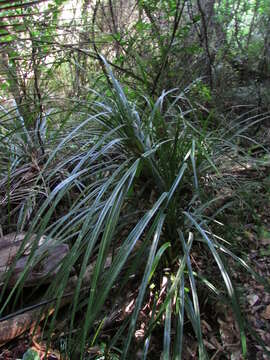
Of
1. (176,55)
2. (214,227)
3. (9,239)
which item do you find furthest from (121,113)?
(176,55)

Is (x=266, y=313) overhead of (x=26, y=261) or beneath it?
beneath

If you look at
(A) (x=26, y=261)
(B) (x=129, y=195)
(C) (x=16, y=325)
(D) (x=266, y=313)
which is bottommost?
(D) (x=266, y=313)

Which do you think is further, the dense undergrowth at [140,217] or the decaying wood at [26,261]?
the decaying wood at [26,261]

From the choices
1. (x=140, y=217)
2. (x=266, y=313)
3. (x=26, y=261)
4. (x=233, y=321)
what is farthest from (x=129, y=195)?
(x=266, y=313)

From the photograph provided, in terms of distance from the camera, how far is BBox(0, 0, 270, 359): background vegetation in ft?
3.63

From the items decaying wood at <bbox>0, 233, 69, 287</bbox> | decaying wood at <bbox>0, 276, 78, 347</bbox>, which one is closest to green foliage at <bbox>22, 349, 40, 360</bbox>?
decaying wood at <bbox>0, 276, 78, 347</bbox>

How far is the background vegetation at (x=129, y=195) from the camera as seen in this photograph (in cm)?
111

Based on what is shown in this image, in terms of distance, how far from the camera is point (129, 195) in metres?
1.61

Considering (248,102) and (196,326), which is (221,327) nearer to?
(196,326)

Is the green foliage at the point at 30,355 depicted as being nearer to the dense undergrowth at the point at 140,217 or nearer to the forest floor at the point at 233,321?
the forest floor at the point at 233,321

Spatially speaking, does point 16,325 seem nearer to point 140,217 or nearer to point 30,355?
point 30,355

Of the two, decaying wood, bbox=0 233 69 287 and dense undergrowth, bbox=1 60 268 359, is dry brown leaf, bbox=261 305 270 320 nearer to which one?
dense undergrowth, bbox=1 60 268 359

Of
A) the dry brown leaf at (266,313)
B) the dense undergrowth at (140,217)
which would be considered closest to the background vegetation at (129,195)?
the dense undergrowth at (140,217)

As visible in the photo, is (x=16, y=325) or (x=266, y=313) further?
(x=266, y=313)
